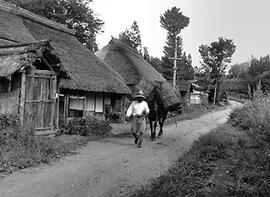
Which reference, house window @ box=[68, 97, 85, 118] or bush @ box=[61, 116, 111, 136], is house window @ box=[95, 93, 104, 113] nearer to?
house window @ box=[68, 97, 85, 118]

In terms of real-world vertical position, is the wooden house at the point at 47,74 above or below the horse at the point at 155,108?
above

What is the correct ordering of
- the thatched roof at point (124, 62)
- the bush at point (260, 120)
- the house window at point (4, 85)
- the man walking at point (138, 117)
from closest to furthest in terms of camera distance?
the bush at point (260, 120) → the man walking at point (138, 117) → the house window at point (4, 85) → the thatched roof at point (124, 62)

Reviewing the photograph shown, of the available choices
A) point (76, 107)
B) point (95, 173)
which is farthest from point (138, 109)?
point (76, 107)

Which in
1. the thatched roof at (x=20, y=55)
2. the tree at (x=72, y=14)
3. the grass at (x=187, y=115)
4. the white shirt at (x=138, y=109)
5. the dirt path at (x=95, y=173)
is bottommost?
the dirt path at (x=95, y=173)

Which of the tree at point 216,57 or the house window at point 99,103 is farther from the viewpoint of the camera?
the tree at point 216,57

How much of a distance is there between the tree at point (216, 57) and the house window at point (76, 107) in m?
38.5

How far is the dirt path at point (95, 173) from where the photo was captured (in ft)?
19.0

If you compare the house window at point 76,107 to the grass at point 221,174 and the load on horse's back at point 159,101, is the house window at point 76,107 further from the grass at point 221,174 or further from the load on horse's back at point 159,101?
the grass at point 221,174

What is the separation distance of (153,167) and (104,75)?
A: 12169 mm

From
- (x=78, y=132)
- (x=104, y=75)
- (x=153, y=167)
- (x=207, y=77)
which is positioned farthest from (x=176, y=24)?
(x=153, y=167)

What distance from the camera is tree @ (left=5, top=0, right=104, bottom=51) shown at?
3027 centimetres

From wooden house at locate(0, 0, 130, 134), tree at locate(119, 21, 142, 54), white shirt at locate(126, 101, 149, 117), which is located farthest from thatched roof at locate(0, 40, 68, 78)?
tree at locate(119, 21, 142, 54)

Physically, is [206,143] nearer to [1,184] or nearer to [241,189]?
[241,189]

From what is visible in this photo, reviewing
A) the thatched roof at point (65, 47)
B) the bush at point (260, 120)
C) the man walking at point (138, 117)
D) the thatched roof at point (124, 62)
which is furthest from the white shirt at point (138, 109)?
the thatched roof at point (124, 62)
